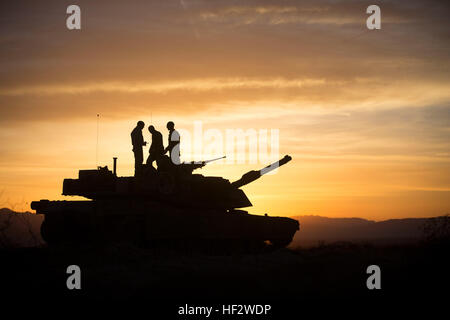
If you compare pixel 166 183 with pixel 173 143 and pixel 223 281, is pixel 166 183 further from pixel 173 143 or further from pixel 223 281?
pixel 223 281

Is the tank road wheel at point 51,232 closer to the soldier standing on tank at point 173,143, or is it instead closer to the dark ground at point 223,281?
the dark ground at point 223,281

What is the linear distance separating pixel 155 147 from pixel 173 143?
0.64 metres

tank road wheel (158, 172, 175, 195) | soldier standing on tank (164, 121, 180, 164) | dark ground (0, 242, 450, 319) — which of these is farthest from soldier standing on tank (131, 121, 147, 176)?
dark ground (0, 242, 450, 319)

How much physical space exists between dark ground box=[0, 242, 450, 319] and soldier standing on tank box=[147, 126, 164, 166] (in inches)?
161

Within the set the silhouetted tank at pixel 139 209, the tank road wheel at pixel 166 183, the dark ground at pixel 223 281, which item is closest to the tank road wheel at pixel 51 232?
the silhouetted tank at pixel 139 209

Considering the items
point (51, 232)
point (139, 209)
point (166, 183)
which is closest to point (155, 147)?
point (166, 183)

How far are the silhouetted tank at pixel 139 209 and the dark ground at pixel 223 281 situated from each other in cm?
294

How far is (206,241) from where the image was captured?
24.0 m

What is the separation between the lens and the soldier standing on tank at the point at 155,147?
21781 millimetres

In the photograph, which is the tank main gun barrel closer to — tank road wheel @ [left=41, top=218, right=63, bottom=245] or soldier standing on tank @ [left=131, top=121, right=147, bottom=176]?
soldier standing on tank @ [left=131, top=121, right=147, bottom=176]

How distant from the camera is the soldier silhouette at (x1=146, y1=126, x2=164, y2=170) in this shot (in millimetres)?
21781

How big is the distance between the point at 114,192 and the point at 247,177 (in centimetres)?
565

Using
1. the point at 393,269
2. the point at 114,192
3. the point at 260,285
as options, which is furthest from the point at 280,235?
the point at 260,285

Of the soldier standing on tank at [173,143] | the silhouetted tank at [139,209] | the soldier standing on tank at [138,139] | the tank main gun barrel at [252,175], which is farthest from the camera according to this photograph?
the tank main gun barrel at [252,175]
